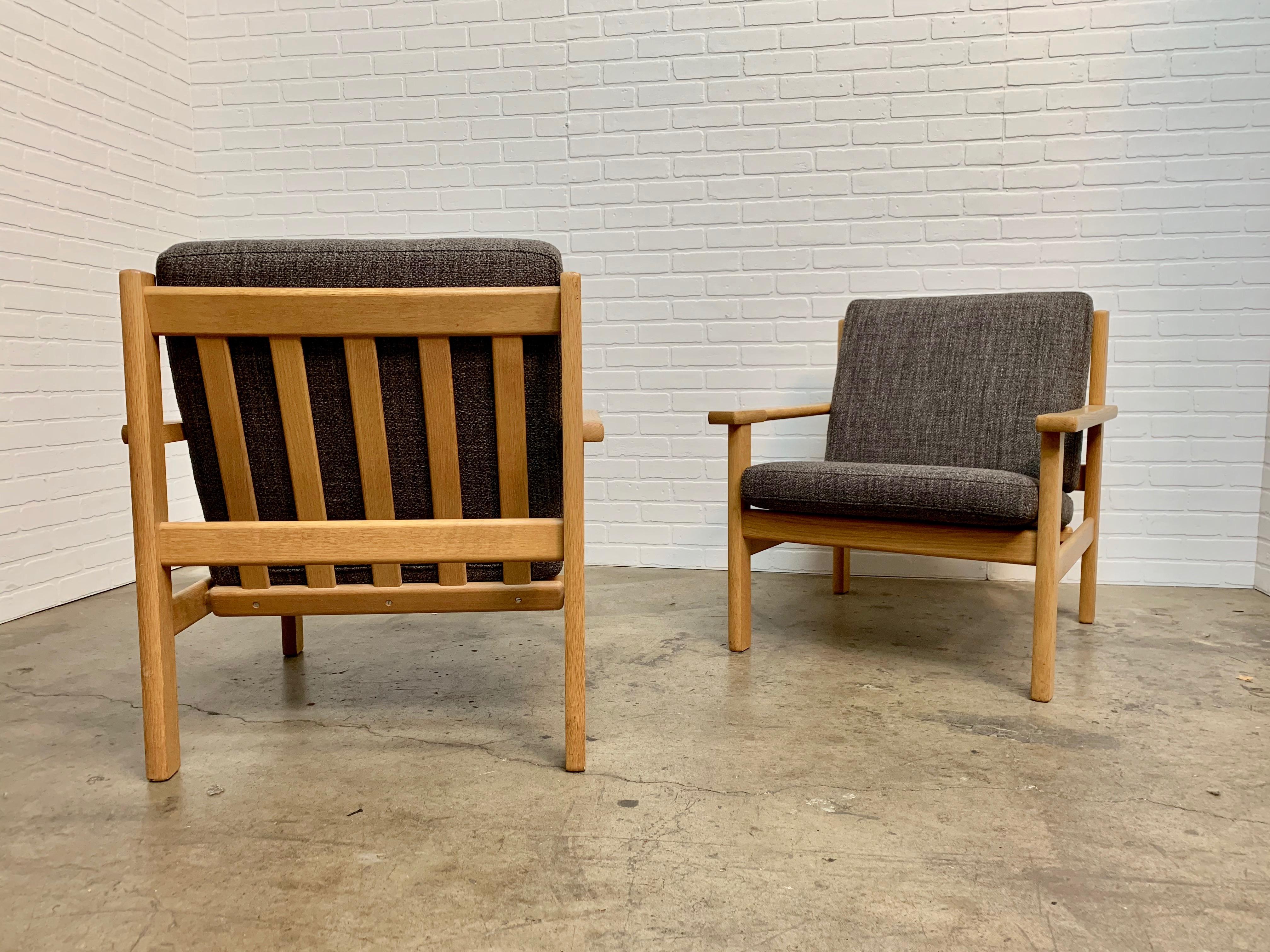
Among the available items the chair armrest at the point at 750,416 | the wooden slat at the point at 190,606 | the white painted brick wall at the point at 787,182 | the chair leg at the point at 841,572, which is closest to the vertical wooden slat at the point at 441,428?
the wooden slat at the point at 190,606

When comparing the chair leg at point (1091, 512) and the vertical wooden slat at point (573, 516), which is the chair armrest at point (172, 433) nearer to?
the vertical wooden slat at point (573, 516)

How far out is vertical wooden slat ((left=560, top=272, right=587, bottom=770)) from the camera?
1.51 m

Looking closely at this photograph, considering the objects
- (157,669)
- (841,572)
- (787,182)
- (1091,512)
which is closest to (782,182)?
(787,182)

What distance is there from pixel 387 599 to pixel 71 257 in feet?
6.65

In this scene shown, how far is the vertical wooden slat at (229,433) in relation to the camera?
154cm

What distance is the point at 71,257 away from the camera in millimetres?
2908

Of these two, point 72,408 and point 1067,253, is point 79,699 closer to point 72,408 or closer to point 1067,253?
point 72,408

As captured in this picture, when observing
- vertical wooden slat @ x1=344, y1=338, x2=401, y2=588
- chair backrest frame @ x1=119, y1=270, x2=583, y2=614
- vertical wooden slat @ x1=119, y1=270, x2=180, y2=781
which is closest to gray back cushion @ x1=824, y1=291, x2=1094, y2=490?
chair backrest frame @ x1=119, y1=270, x2=583, y2=614

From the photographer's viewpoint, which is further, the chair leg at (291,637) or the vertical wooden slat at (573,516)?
the chair leg at (291,637)

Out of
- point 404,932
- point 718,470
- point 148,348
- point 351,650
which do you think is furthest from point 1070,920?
point 718,470

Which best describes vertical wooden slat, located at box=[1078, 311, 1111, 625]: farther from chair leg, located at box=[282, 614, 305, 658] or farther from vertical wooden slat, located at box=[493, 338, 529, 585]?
chair leg, located at box=[282, 614, 305, 658]

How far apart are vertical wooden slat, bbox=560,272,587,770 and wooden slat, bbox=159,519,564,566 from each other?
4 cm

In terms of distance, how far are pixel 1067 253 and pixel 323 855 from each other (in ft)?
9.22

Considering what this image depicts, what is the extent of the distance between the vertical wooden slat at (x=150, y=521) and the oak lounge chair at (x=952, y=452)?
1.24 metres
